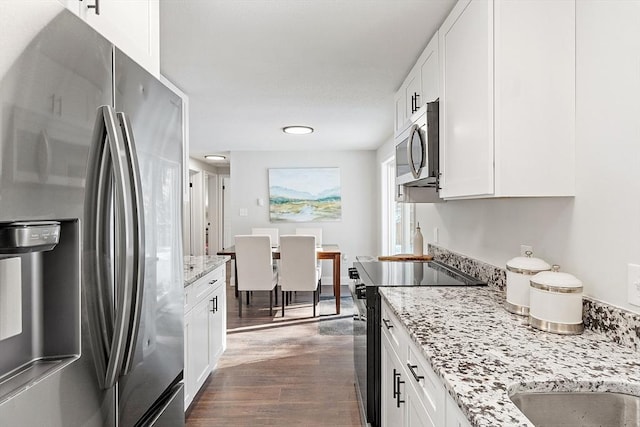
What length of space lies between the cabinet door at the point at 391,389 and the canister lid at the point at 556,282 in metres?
0.58

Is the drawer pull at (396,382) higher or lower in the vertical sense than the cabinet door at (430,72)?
lower

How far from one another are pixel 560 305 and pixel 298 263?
11.5 feet

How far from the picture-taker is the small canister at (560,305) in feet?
3.97

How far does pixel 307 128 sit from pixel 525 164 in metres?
3.33

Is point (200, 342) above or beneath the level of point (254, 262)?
beneath

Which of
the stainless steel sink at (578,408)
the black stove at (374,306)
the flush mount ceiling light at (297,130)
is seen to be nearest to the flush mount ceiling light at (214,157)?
the flush mount ceiling light at (297,130)

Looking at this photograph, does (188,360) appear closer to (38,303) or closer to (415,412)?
(415,412)

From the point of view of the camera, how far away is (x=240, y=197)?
20.9 ft

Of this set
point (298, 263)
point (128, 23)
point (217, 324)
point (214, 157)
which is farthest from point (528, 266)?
point (214, 157)

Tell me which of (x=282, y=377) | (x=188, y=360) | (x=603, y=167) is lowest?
(x=282, y=377)

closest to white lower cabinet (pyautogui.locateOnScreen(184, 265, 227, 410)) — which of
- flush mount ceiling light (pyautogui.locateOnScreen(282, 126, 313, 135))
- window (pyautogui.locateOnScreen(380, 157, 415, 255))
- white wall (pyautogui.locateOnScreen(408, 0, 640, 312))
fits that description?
white wall (pyautogui.locateOnScreen(408, 0, 640, 312))

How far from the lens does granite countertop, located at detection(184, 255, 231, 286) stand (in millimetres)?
2312

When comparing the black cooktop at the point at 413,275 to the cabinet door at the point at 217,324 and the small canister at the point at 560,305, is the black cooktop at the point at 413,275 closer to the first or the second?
the small canister at the point at 560,305

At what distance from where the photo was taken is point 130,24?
1209mm
